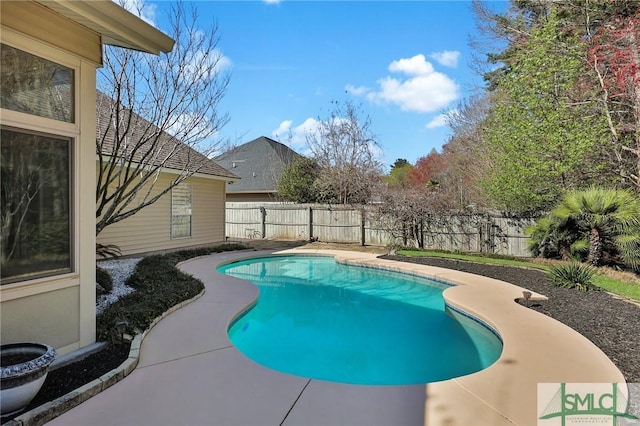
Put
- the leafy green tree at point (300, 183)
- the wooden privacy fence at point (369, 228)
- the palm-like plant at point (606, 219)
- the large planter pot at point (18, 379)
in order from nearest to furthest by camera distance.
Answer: the large planter pot at point (18, 379) < the palm-like plant at point (606, 219) < the wooden privacy fence at point (369, 228) < the leafy green tree at point (300, 183)

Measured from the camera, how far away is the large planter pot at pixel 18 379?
2.59 metres

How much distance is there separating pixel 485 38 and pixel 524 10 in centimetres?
150

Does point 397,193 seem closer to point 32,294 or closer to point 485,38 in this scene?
point 485,38

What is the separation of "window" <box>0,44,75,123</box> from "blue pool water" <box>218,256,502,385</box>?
352 cm

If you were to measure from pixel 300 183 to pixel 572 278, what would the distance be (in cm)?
1249

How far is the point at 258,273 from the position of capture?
1038 cm

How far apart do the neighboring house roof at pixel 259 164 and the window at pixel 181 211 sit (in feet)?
25.2

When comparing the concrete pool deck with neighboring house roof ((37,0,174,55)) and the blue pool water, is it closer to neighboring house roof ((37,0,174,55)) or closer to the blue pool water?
the blue pool water

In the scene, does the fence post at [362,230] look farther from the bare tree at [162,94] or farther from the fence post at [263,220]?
the bare tree at [162,94]

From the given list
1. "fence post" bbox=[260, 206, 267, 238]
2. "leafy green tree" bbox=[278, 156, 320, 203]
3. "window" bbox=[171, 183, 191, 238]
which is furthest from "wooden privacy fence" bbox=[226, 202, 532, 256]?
"window" bbox=[171, 183, 191, 238]

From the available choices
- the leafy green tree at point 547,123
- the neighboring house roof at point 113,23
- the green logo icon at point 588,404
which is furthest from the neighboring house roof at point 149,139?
the leafy green tree at point 547,123

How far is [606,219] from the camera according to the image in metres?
8.02

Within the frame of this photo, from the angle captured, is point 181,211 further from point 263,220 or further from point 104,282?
point 104,282

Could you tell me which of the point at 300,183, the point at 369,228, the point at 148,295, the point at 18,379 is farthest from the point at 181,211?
the point at 18,379
